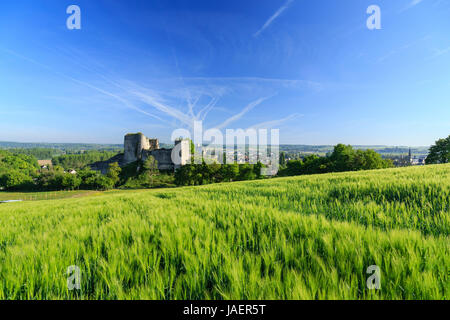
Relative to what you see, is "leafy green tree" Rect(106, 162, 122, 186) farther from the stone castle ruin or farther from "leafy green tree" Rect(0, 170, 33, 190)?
"leafy green tree" Rect(0, 170, 33, 190)

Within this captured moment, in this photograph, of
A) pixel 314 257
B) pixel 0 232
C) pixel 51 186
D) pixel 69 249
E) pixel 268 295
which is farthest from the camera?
pixel 51 186

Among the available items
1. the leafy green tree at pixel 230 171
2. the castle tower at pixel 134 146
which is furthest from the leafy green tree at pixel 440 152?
the castle tower at pixel 134 146

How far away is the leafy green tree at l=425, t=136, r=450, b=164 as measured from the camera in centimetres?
3659

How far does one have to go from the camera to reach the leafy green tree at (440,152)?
36594 mm

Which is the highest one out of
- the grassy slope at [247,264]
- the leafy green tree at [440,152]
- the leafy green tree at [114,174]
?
the leafy green tree at [440,152]

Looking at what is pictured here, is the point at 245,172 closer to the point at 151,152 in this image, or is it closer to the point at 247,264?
the point at 151,152

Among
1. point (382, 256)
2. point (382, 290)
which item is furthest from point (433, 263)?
point (382, 290)

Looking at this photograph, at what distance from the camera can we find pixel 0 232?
284 centimetres

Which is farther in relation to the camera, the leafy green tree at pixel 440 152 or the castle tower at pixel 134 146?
the castle tower at pixel 134 146

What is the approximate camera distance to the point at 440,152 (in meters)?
38.1

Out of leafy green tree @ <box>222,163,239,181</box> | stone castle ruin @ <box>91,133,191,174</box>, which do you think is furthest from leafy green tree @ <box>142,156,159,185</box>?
leafy green tree @ <box>222,163,239,181</box>

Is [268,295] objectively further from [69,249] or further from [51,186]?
[51,186]

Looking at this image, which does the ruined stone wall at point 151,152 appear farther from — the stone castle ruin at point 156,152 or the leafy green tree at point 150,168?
the leafy green tree at point 150,168
